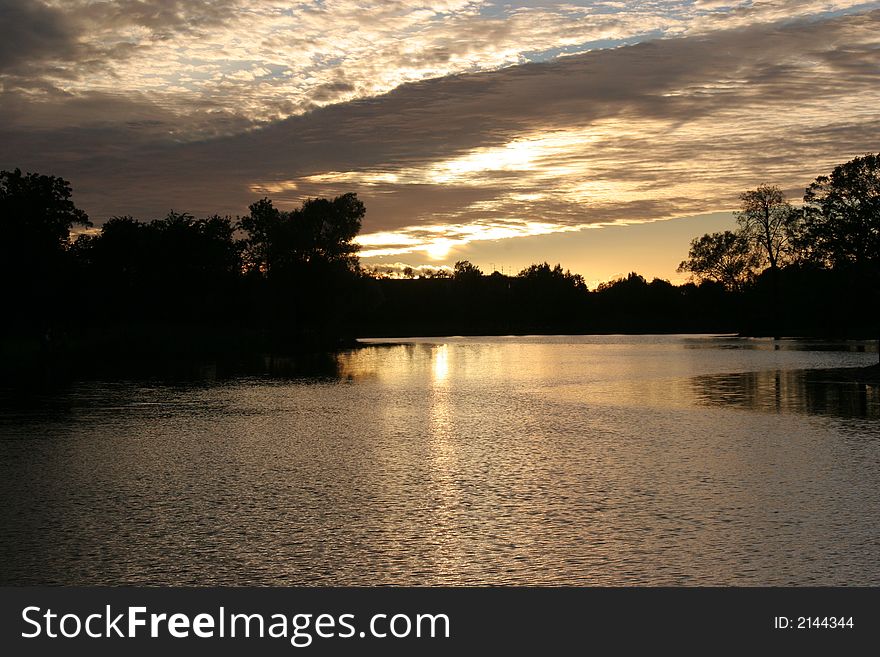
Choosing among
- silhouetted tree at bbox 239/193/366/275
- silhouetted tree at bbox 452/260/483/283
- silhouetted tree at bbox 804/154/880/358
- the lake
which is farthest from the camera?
silhouetted tree at bbox 452/260/483/283

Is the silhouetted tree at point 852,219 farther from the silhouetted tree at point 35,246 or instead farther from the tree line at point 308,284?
the silhouetted tree at point 35,246

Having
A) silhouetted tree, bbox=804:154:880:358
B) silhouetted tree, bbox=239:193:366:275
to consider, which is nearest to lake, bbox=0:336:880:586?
silhouetted tree, bbox=804:154:880:358

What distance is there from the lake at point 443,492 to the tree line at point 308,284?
94.3 feet

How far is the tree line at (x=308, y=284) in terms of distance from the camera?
62759 millimetres

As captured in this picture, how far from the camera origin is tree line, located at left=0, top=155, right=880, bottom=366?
206 feet

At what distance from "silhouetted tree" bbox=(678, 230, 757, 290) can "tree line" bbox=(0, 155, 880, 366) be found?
0.15 m

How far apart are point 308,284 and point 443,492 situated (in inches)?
3640

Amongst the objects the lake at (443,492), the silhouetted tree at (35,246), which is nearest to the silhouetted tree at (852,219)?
the lake at (443,492)

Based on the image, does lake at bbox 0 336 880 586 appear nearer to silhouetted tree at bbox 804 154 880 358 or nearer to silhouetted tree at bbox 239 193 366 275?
silhouetted tree at bbox 804 154 880 358

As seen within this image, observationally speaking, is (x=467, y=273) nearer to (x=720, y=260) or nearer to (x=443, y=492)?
(x=720, y=260)

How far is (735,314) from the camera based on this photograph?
5285 inches
